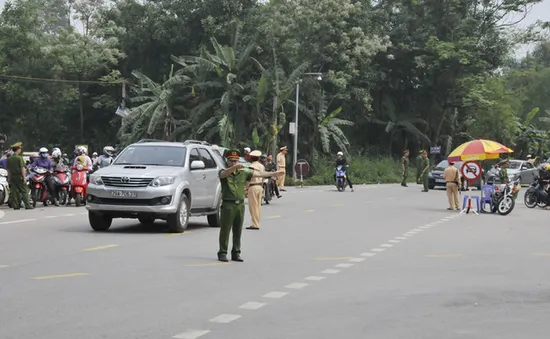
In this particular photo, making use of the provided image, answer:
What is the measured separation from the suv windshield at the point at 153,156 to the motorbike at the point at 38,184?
286 inches

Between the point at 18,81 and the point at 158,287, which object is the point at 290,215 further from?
the point at 18,81

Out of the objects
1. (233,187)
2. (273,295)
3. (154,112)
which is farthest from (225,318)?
(154,112)

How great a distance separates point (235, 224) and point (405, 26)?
151ft

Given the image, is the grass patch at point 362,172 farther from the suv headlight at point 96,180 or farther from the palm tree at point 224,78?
the suv headlight at point 96,180

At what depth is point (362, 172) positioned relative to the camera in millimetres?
51188

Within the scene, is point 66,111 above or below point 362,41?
below

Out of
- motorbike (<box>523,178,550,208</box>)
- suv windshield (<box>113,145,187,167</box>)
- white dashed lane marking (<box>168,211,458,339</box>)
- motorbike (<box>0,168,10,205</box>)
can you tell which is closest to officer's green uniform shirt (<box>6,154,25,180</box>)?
motorbike (<box>0,168,10,205</box>)

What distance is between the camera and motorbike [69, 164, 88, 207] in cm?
2462

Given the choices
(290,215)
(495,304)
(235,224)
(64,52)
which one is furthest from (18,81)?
(495,304)

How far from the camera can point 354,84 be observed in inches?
2074

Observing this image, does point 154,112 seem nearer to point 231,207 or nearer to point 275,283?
point 231,207

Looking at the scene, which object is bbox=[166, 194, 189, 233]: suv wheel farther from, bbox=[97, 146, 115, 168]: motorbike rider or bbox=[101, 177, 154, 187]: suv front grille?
bbox=[97, 146, 115, 168]: motorbike rider

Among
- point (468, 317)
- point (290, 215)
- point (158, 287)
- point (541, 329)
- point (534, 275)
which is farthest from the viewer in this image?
point (290, 215)

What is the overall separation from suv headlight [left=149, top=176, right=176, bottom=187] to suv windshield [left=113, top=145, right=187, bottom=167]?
77 centimetres
